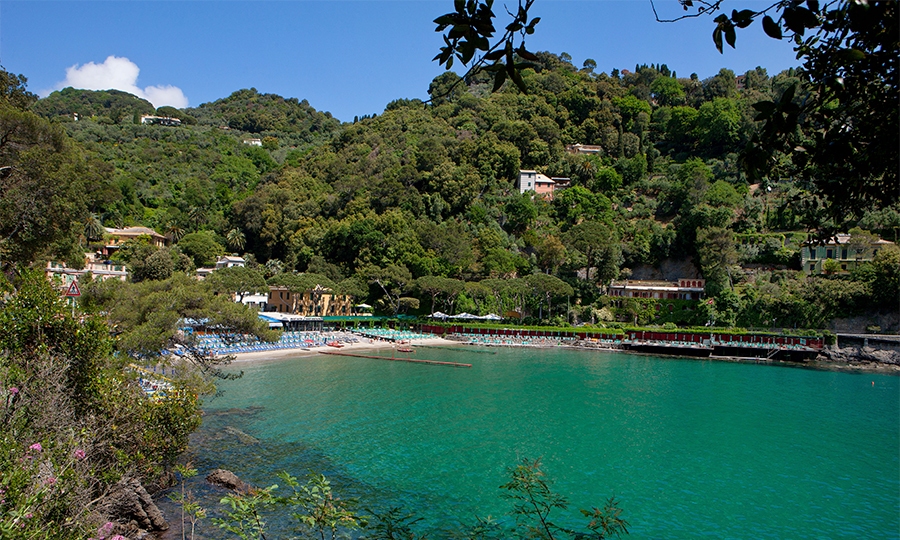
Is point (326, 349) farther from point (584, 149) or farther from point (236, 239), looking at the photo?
point (584, 149)

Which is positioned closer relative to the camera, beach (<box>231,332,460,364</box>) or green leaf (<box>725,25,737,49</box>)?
green leaf (<box>725,25,737,49</box>)

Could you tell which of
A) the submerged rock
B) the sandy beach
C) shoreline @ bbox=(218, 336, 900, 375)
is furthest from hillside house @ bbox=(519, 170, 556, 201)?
the submerged rock

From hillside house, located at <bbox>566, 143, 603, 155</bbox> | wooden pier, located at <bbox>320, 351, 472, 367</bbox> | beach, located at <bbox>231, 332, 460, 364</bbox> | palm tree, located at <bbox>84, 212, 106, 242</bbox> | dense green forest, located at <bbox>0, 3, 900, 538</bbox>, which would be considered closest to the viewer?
dense green forest, located at <bbox>0, 3, 900, 538</bbox>

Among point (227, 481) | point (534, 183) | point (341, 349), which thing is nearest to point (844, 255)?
point (534, 183)

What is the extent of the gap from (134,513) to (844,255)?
5170 centimetres

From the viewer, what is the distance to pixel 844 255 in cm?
4459

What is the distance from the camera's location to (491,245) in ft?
184

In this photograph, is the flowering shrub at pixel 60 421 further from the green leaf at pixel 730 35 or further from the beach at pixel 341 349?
the beach at pixel 341 349

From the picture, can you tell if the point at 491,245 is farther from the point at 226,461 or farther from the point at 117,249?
the point at 226,461

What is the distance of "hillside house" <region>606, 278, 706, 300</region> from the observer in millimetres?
49250

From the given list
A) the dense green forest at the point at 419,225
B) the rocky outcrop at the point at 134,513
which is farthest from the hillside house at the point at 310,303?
the rocky outcrop at the point at 134,513

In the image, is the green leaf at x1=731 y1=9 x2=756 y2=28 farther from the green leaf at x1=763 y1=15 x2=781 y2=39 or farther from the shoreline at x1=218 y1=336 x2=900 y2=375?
the shoreline at x1=218 y1=336 x2=900 y2=375

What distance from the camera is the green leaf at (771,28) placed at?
7.25ft

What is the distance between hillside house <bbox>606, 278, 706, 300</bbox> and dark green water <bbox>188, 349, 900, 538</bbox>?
1805 cm
